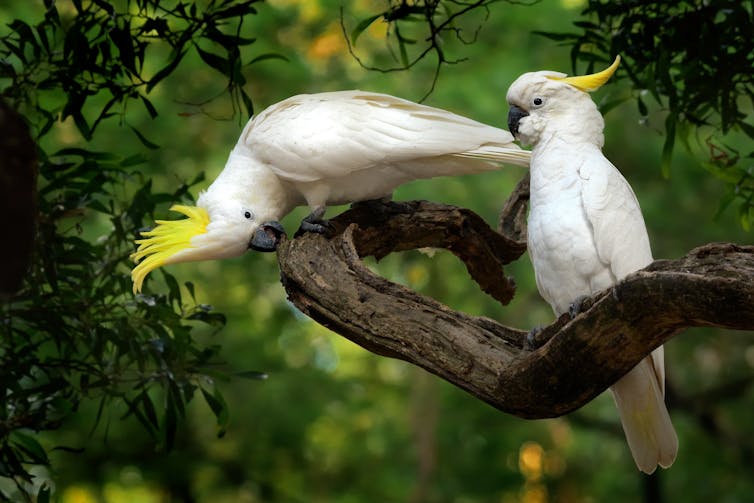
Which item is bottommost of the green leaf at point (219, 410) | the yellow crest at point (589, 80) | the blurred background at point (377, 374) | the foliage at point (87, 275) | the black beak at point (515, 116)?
the blurred background at point (377, 374)

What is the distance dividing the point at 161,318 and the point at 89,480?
2.61 metres

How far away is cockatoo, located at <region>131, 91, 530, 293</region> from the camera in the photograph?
219 cm

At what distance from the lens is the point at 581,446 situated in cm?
570

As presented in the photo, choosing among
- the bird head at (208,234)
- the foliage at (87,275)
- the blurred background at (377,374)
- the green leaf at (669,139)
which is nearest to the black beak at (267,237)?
the bird head at (208,234)

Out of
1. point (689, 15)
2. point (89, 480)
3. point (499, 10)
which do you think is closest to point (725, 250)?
point (689, 15)

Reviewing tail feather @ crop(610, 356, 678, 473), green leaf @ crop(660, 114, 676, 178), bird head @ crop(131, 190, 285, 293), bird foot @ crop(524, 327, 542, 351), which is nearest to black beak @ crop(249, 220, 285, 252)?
bird head @ crop(131, 190, 285, 293)

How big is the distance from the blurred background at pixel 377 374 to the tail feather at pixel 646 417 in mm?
2249

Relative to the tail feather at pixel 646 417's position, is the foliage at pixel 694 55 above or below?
above

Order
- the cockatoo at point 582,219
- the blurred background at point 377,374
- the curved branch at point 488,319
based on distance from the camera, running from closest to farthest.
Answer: the curved branch at point 488,319 → the cockatoo at point 582,219 → the blurred background at point 377,374

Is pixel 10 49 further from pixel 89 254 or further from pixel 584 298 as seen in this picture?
pixel 584 298

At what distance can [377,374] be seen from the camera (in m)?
5.85

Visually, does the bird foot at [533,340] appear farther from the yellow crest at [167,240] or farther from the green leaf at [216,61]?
the green leaf at [216,61]

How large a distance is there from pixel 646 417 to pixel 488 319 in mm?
393

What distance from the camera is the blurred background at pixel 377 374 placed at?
14.6ft
